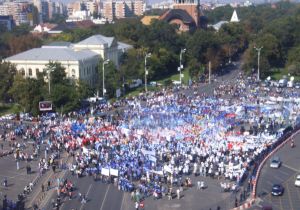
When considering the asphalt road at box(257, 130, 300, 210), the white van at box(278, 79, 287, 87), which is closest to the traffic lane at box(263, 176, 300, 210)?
the asphalt road at box(257, 130, 300, 210)

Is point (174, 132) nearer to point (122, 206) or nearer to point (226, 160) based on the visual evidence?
point (226, 160)

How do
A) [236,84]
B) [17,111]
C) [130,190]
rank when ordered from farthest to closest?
[236,84] < [17,111] < [130,190]

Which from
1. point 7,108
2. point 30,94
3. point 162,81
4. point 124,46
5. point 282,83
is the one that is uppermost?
point 124,46

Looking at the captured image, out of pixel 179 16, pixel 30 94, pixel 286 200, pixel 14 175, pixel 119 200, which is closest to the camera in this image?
pixel 286 200

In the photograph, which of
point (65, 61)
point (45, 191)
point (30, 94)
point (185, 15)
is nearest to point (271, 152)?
point (45, 191)

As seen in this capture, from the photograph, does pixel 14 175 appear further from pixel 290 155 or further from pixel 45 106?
pixel 290 155

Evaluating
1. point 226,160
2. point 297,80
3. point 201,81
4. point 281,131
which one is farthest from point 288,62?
point 226,160
